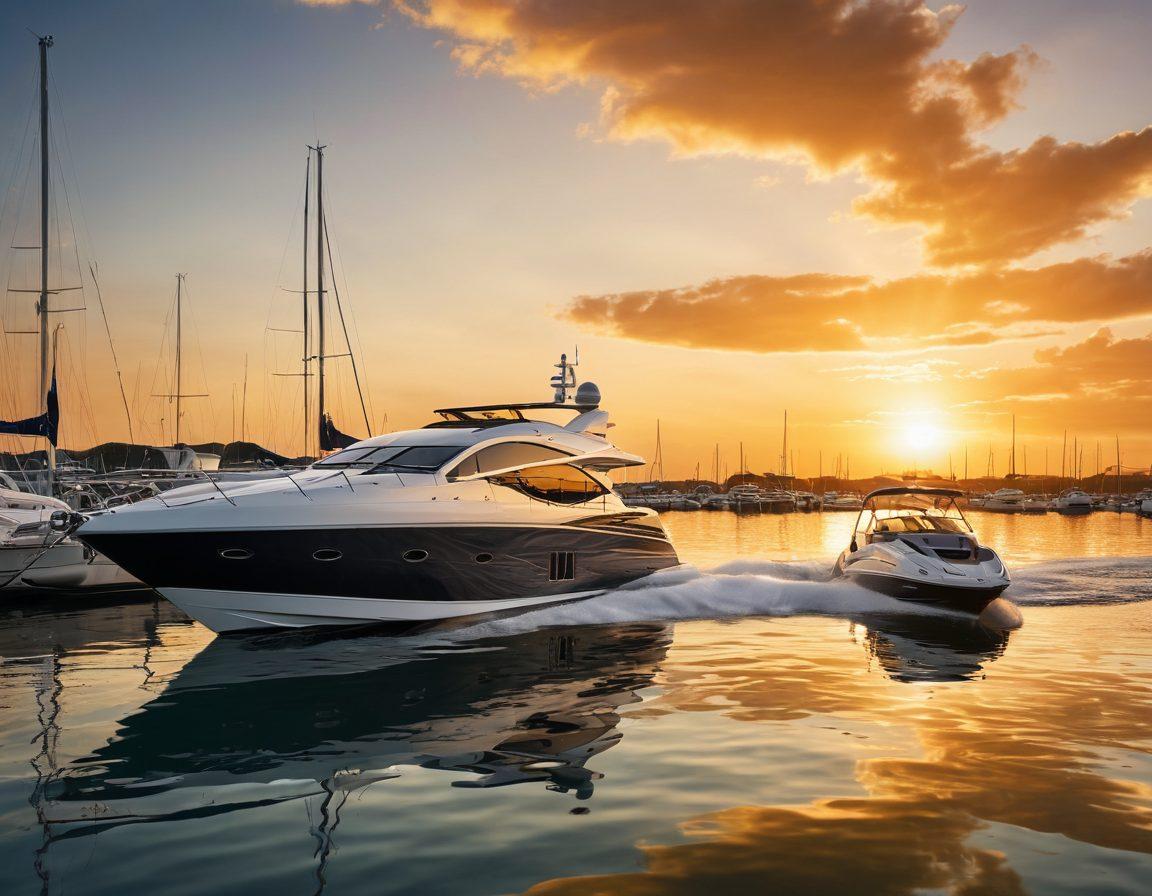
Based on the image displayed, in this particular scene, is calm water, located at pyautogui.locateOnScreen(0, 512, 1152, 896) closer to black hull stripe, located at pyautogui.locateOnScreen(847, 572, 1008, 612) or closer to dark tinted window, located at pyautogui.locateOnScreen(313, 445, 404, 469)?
black hull stripe, located at pyautogui.locateOnScreen(847, 572, 1008, 612)

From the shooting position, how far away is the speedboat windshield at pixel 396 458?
44.6 feet

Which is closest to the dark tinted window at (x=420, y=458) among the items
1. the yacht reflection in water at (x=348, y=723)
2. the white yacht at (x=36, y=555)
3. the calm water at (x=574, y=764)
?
the calm water at (x=574, y=764)

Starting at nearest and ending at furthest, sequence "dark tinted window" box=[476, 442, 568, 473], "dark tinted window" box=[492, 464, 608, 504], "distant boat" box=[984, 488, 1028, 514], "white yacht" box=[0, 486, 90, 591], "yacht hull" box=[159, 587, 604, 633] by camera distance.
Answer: "yacht hull" box=[159, 587, 604, 633] < "dark tinted window" box=[476, 442, 568, 473] < "dark tinted window" box=[492, 464, 608, 504] < "white yacht" box=[0, 486, 90, 591] < "distant boat" box=[984, 488, 1028, 514]

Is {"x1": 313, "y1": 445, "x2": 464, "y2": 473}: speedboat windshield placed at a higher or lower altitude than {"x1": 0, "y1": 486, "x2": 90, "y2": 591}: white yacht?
higher

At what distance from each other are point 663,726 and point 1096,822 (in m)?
3.46

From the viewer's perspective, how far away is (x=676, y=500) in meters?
103

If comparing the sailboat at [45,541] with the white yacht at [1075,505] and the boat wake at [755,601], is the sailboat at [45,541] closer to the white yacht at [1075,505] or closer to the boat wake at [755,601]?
the boat wake at [755,601]

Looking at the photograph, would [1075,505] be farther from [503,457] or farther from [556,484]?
[503,457]

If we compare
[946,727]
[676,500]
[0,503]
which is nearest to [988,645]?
[946,727]

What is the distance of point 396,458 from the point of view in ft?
45.8

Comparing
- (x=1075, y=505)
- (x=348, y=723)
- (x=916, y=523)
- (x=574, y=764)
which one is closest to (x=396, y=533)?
(x=348, y=723)

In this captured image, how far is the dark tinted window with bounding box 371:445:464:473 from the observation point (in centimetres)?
1355

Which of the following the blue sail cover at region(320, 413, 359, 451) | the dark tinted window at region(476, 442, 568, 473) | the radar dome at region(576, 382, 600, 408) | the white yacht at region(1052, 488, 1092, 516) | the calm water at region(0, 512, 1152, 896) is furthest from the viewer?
the white yacht at region(1052, 488, 1092, 516)

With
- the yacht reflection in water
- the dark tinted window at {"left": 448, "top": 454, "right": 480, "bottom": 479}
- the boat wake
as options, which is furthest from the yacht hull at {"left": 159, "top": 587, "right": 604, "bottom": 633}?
the dark tinted window at {"left": 448, "top": 454, "right": 480, "bottom": 479}
